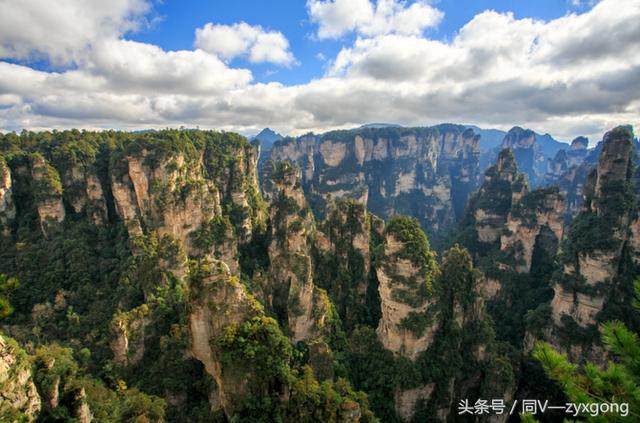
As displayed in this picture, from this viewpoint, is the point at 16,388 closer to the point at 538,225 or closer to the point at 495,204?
the point at 538,225

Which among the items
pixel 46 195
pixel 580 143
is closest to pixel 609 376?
pixel 46 195

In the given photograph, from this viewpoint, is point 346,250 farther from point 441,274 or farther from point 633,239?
point 633,239

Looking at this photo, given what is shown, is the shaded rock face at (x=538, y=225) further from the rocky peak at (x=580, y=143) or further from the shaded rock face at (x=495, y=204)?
the rocky peak at (x=580, y=143)

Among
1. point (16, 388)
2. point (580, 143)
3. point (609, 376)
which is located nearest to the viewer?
point (609, 376)

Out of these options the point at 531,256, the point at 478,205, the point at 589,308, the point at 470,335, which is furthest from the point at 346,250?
the point at 478,205

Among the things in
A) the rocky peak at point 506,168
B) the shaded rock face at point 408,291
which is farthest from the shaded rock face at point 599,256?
the rocky peak at point 506,168

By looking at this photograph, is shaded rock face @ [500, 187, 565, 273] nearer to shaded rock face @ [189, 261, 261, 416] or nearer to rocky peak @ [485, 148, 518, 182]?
rocky peak @ [485, 148, 518, 182]

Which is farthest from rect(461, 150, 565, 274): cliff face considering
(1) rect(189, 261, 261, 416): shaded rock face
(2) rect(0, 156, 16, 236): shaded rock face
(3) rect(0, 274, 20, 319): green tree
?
(2) rect(0, 156, 16, 236): shaded rock face
